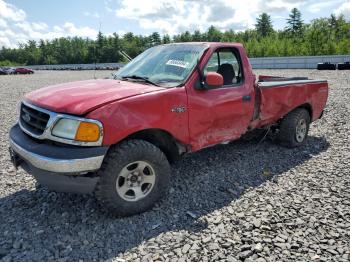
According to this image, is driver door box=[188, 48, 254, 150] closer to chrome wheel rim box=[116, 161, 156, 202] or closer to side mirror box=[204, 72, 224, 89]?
side mirror box=[204, 72, 224, 89]

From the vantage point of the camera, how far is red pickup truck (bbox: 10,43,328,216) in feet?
10.3

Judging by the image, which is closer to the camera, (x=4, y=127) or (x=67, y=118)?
(x=67, y=118)

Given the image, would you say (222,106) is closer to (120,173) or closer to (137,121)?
(137,121)

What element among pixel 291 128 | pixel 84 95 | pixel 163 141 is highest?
pixel 84 95

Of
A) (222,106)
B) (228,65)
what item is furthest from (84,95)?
(228,65)

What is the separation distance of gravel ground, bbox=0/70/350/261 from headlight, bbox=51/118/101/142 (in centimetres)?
100

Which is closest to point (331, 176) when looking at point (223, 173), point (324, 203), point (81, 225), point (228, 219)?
point (324, 203)

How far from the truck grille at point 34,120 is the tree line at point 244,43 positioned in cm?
3958

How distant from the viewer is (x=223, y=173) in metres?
4.78

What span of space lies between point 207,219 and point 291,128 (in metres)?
2.98

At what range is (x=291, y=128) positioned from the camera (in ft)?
18.8

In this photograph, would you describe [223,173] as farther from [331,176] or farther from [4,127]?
[4,127]

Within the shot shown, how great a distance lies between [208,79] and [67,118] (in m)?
1.73

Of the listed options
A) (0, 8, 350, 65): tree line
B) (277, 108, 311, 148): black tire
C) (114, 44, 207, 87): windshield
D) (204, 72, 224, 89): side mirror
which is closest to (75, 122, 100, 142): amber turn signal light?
(114, 44, 207, 87): windshield
